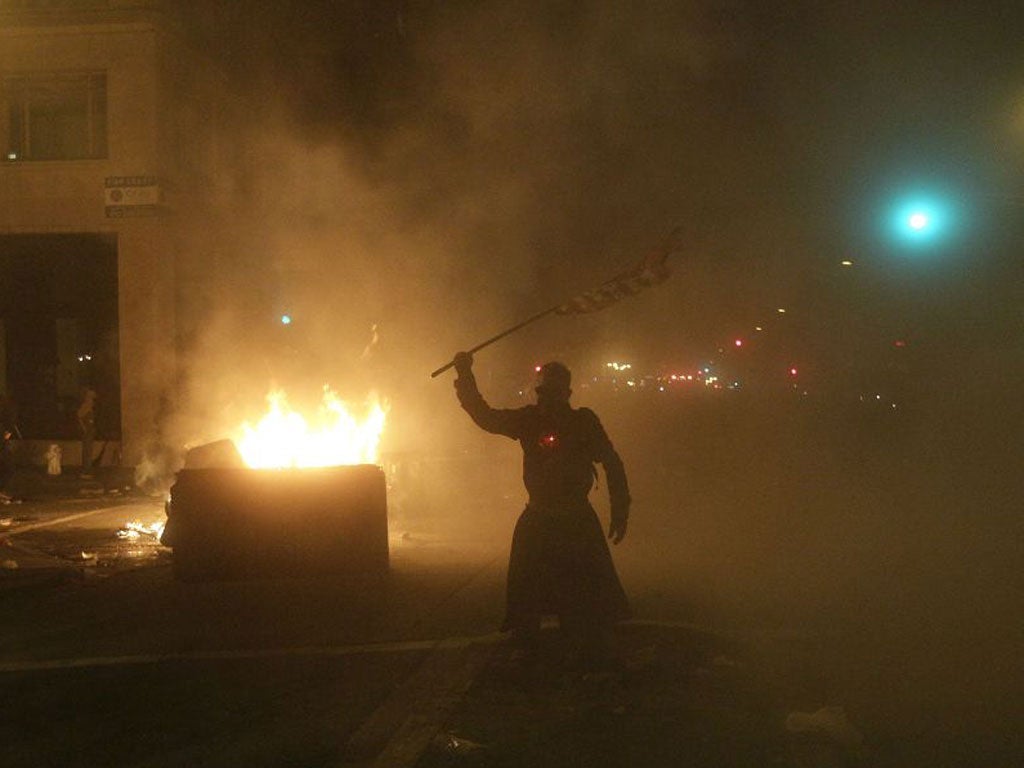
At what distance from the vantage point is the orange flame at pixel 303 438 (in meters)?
11.0

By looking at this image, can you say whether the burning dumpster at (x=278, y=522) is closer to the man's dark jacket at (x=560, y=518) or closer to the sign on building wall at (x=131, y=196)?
the man's dark jacket at (x=560, y=518)

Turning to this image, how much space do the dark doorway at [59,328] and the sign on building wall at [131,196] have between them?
0.77 m

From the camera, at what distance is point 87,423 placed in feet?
57.6

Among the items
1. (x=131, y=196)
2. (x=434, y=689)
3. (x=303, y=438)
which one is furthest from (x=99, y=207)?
(x=434, y=689)

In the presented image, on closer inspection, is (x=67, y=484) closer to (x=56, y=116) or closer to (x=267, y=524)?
(x=56, y=116)

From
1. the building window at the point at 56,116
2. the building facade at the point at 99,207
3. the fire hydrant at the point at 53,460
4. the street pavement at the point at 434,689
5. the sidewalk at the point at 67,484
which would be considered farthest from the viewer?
the building window at the point at 56,116

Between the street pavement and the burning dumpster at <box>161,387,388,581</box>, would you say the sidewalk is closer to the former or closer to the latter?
the burning dumpster at <box>161,387,388,581</box>

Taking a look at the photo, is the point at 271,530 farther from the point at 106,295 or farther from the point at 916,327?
the point at 916,327

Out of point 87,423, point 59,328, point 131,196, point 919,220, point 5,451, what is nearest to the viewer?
point 5,451

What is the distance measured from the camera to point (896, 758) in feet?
14.4

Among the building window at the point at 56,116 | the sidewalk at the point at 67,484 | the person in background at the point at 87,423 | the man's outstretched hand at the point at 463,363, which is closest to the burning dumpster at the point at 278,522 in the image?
the man's outstretched hand at the point at 463,363

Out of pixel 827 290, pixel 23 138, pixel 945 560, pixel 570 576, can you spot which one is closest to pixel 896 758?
pixel 570 576

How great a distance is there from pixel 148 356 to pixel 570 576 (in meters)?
14.8

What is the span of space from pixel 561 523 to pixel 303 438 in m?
5.89
